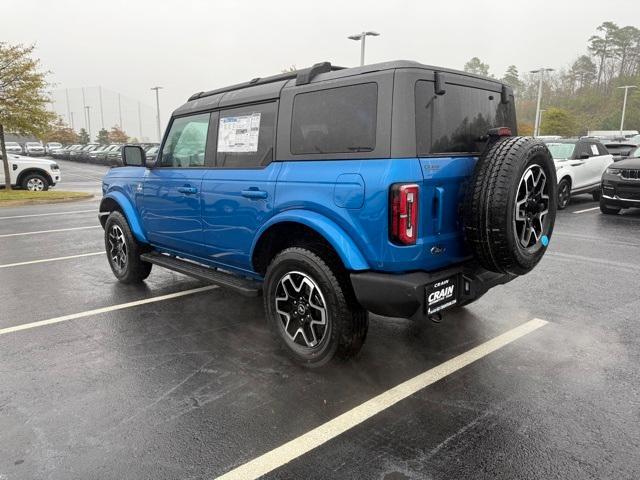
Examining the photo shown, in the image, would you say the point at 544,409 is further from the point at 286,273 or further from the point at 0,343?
the point at 0,343

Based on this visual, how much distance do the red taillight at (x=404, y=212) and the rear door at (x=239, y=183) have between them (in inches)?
41.2

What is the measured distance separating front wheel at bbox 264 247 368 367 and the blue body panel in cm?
25

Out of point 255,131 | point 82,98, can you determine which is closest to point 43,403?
point 255,131

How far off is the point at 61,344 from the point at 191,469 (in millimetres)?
2146

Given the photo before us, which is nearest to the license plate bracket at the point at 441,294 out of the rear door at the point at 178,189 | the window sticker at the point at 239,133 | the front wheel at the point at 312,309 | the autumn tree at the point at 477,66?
the front wheel at the point at 312,309

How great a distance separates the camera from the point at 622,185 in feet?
33.3

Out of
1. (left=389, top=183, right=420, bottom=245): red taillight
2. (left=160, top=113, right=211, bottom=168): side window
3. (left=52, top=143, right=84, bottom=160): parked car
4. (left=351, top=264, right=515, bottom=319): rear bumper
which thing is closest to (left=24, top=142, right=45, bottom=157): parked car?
(left=52, top=143, right=84, bottom=160): parked car

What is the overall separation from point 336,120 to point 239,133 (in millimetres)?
1101

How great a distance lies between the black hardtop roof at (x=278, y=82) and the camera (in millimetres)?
3143

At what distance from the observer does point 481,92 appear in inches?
143

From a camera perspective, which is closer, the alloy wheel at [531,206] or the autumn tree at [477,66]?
the alloy wheel at [531,206]

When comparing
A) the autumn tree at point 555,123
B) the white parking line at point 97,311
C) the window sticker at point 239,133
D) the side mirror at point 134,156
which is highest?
the autumn tree at point 555,123

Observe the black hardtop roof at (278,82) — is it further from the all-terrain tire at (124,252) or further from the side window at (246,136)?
the all-terrain tire at (124,252)

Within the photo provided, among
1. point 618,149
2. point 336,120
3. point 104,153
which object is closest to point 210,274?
point 336,120
